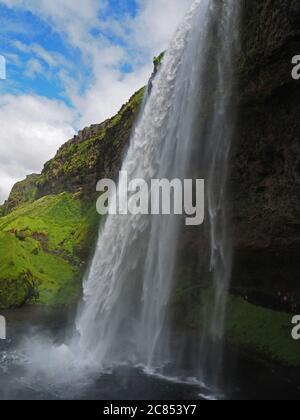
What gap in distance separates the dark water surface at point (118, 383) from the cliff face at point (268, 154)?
5.16m

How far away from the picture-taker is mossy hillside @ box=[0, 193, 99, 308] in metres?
38.6

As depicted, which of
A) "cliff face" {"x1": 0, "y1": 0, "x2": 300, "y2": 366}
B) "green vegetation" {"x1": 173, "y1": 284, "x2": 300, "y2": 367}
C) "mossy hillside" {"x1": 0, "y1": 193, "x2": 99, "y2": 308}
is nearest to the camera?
"cliff face" {"x1": 0, "y1": 0, "x2": 300, "y2": 366}

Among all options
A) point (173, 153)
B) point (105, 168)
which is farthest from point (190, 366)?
point (105, 168)

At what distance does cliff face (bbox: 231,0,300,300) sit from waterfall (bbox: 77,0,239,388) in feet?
3.40

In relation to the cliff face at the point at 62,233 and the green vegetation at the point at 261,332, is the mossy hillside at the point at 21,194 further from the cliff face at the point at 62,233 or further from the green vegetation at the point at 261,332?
the green vegetation at the point at 261,332

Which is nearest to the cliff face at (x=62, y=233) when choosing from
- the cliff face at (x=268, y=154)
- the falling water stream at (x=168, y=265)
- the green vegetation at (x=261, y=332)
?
the falling water stream at (x=168, y=265)

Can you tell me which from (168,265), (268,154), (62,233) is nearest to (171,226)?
(168,265)

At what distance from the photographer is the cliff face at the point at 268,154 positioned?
20781 mm

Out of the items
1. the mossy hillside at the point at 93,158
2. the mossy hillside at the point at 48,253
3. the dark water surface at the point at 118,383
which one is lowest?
the dark water surface at the point at 118,383

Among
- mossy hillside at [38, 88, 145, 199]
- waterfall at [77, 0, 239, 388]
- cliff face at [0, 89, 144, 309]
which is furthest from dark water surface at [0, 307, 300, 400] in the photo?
mossy hillside at [38, 88, 145, 199]

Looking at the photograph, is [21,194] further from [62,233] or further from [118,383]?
[118,383]

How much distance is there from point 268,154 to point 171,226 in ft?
26.4

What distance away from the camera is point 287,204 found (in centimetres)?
2266

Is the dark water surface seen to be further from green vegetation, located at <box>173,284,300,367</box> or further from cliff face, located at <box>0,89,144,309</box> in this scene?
cliff face, located at <box>0,89,144,309</box>
